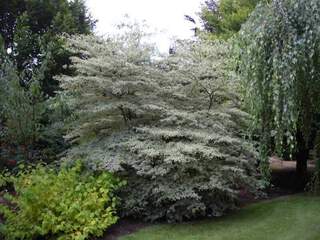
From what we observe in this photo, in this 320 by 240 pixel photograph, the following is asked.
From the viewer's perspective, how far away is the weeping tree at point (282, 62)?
465cm

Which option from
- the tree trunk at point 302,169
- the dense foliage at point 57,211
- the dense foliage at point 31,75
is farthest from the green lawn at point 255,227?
the dense foliage at point 31,75

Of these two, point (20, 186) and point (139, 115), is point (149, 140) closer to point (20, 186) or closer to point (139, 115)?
point (139, 115)

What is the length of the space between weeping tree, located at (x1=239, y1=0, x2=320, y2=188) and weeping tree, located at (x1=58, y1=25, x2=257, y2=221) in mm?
1742

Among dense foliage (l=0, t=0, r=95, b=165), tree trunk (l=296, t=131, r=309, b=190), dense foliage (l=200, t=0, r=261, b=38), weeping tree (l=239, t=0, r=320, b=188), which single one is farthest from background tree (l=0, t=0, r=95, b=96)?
weeping tree (l=239, t=0, r=320, b=188)

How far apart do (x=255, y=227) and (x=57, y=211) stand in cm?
288

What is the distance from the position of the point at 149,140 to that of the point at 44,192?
1900 mm

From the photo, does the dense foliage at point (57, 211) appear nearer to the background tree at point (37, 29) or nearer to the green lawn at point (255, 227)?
the green lawn at point (255, 227)

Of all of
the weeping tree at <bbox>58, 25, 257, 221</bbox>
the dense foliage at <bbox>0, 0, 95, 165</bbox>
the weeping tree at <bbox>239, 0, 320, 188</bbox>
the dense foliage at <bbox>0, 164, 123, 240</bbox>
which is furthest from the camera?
the dense foliage at <bbox>0, 0, 95, 165</bbox>

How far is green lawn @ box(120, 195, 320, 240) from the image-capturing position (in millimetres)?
6082

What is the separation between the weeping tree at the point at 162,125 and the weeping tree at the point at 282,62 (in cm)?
174

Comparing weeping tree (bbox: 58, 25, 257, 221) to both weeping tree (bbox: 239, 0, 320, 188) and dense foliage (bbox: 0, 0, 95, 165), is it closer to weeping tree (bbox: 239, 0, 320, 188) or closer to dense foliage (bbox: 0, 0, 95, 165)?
dense foliage (bbox: 0, 0, 95, 165)

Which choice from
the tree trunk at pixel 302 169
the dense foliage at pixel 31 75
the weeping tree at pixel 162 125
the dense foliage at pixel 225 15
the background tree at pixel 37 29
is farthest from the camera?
the dense foliage at pixel 225 15

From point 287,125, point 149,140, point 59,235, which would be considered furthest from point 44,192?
point 287,125

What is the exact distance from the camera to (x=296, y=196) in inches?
324
